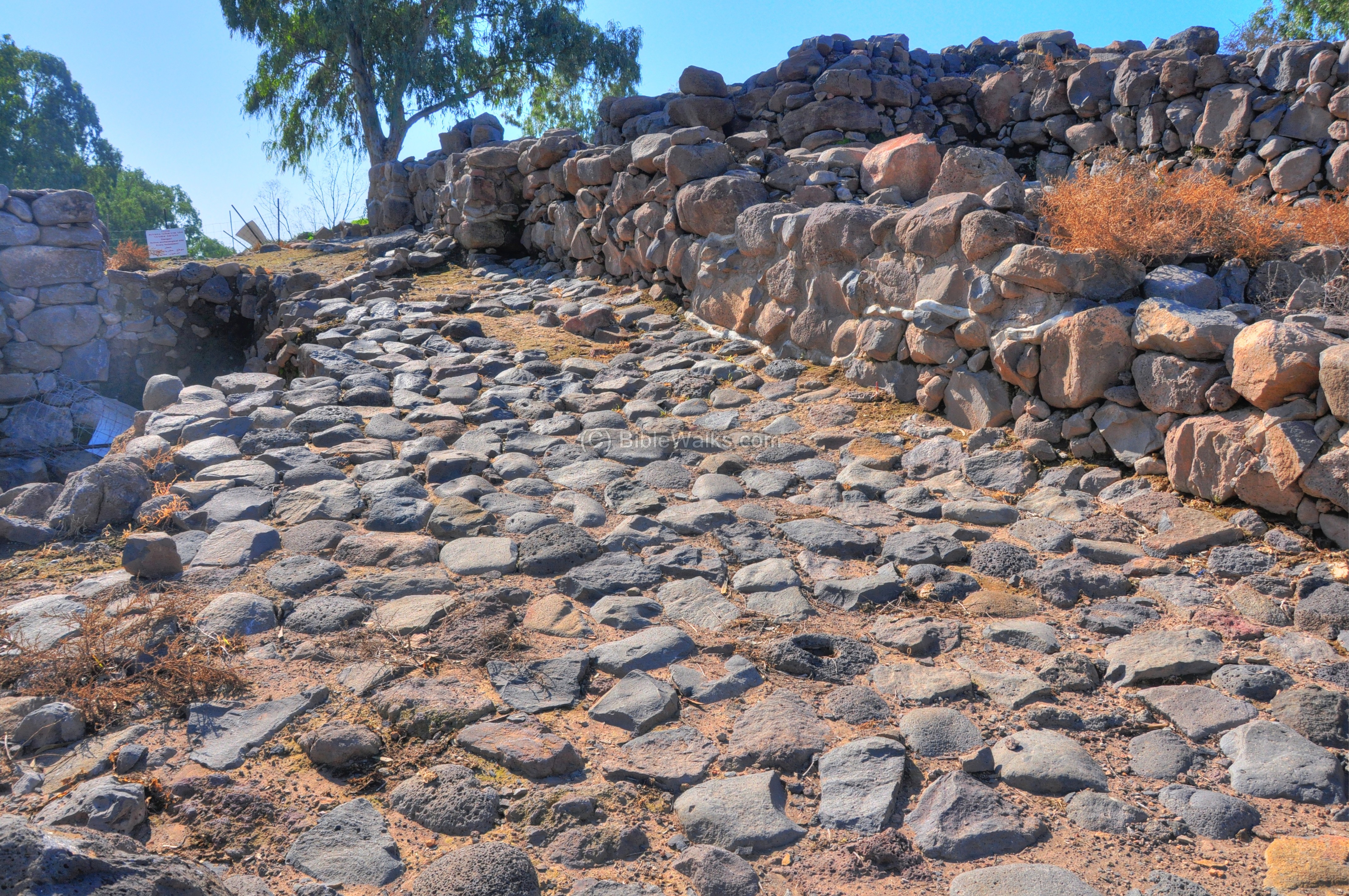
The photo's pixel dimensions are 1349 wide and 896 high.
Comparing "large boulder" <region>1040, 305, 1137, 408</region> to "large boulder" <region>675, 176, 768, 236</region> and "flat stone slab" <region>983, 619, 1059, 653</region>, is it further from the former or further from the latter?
"large boulder" <region>675, 176, 768, 236</region>

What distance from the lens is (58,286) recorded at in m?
8.50

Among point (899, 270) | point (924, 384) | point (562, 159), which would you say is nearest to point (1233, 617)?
point (924, 384)

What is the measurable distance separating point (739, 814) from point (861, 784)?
331mm

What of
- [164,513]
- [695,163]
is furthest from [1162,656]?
[695,163]

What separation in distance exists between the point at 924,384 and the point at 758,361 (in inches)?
54.3

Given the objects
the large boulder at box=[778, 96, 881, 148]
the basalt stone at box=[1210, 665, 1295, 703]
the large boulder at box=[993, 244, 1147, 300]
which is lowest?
the basalt stone at box=[1210, 665, 1295, 703]

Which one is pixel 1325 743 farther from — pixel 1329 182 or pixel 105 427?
pixel 105 427

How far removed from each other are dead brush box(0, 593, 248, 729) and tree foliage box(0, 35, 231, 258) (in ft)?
89.7

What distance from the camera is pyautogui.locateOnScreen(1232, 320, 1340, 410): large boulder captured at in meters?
3.34

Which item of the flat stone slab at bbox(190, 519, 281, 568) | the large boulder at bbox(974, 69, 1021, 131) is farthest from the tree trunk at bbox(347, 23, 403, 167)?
the flat stone slab at bbox(190, 519, 281, 568)

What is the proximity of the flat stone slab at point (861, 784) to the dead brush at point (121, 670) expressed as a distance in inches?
69.1

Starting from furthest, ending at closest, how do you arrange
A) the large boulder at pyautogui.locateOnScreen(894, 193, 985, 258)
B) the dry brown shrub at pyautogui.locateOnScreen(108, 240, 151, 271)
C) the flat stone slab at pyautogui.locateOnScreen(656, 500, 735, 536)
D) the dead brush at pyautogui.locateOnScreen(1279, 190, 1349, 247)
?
the dry brown shrub at pyautogui.locateOnScreen(108, 240, 151, 271) < the large boulder at pyautogui.locateOnScreen(894, 193, 985, 258) < the dead brush at pyautogui.locateOnScreen(1279, 190, 1349, 247) < the flat stone slab at pyautogui.locateOnScreen(656, 500, 735, 536)

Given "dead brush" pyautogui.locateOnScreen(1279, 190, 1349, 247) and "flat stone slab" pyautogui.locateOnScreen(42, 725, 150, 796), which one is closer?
"flat stone slab" pyautogui.locateOnScreen(42, 725, 150, 796)

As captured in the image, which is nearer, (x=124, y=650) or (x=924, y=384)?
(x=124, y=650)
